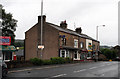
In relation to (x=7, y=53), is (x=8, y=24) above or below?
above

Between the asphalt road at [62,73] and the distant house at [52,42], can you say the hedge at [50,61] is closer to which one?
the distant house at [52,42]

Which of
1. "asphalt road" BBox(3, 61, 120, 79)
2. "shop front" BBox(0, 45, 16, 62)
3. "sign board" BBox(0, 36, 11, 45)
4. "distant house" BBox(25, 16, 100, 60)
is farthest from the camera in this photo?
"distant house" BBox(25, 16, 100, 60)

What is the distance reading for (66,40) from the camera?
38.7 metres

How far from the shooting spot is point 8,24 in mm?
40969

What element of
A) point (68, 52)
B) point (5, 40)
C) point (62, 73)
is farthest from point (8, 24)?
point (62, 73)

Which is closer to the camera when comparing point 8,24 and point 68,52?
point 68,52

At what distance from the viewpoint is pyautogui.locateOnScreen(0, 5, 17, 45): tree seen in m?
40.1

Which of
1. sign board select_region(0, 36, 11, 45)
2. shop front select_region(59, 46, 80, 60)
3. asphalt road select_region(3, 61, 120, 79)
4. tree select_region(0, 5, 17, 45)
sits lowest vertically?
asphalt road select_region(3, 61, 120, 79)

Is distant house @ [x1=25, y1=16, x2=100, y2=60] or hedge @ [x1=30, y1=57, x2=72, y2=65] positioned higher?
distant house @ [x1=25, y1=16, x2=100, y2=60]

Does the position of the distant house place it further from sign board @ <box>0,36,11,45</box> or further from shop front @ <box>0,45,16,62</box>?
sign board @ <box>0,36,11,45</box>

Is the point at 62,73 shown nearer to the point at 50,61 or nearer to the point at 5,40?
the point at 5,40

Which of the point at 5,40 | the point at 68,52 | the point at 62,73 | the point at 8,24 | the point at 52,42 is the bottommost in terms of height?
the point at 62,73

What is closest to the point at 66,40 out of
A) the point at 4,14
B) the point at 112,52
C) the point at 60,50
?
the point at 60,50

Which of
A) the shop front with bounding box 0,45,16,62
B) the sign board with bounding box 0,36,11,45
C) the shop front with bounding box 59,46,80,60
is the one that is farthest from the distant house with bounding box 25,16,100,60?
the sign board with bounding box 0,36,11,45
